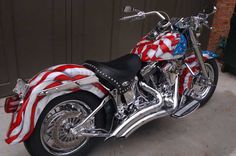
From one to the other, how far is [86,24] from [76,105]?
1744 mm

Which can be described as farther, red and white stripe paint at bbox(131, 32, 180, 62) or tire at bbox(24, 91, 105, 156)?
red and white stripe paint at bbox(131, 32, 180, 62)

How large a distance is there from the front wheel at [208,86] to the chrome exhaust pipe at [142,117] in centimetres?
85

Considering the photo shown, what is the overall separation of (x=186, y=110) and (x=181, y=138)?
31 cm

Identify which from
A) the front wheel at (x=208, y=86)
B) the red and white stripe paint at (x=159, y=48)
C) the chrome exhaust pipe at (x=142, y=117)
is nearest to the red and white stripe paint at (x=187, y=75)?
the front wheel at (x=208, y=86)

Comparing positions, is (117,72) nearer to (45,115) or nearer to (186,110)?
(45,115)

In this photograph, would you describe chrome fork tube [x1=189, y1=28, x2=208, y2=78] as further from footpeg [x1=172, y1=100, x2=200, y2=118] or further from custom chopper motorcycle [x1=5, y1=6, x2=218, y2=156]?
footpeg [x1=172, y1=100, x2=200, y2=118]

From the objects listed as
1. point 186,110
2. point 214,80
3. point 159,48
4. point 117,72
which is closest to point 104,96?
point 117,72

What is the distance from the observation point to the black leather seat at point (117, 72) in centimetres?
229

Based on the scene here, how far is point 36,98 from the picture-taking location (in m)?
2.03

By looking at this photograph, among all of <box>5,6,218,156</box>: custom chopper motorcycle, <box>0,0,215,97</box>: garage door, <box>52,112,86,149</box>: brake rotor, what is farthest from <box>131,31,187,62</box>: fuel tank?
<box>0,0,215,97</box>: garage door

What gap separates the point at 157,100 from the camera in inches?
104

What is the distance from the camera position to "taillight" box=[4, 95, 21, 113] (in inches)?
80.4

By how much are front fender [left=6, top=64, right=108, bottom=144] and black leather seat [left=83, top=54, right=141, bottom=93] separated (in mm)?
174

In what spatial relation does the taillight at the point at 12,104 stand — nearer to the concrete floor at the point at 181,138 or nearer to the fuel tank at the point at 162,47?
the concrete floor at the point at 181,138
